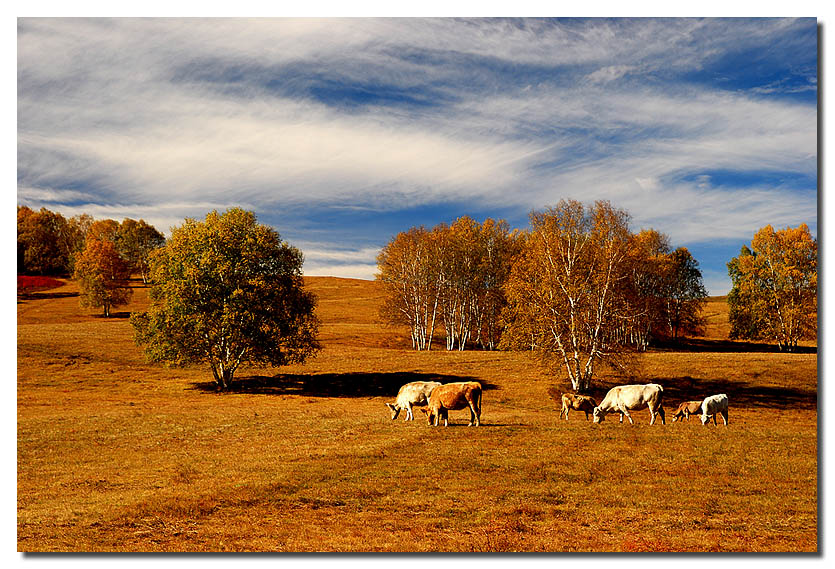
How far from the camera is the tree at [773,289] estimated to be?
3869 centimetres

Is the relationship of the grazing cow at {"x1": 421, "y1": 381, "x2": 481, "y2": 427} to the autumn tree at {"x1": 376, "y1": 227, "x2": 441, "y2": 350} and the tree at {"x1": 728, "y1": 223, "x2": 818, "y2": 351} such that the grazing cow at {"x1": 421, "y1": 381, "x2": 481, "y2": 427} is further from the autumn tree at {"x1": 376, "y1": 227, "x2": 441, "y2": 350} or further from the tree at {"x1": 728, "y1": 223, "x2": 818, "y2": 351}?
the autumn tree at {"x1": 376, "y1": 227, "x2": 441, "y2": 350}

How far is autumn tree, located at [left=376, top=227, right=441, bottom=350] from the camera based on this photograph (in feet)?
200

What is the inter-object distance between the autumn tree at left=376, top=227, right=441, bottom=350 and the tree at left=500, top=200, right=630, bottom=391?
28.5m

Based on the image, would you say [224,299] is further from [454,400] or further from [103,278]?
[103,278]

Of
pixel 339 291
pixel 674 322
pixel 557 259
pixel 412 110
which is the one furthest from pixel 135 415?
pixel 674 322

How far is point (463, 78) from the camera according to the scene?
13.9 meters

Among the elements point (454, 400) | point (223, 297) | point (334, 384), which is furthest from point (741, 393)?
point (223, 297)

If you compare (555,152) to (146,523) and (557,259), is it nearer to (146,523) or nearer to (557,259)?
(146,523)

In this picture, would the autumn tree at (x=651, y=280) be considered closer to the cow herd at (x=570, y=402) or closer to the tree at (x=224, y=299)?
the cow herd at (x=570, y=402)

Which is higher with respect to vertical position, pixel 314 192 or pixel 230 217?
pixel 230 217

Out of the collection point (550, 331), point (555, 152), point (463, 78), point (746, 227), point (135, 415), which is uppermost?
point (463, 78)

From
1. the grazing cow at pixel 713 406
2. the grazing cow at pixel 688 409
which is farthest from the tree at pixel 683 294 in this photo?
the grazing cow at pixel 713 406

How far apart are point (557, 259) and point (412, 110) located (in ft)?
65.6

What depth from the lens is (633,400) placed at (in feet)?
68.3
